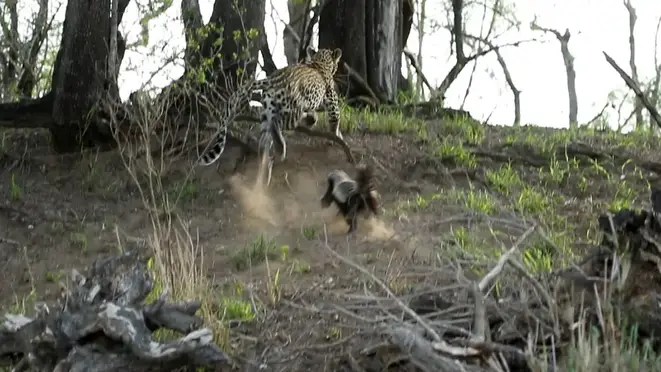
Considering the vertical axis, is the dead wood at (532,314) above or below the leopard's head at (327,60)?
below

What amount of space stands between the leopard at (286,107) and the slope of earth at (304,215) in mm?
219

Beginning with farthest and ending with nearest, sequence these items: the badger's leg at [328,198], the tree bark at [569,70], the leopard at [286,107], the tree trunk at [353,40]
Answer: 1. the tree bark at [569,70]
2. the tree trunk at [353,40]
3. the leopard at [286,107]
4. the badger's leg at [328,198]

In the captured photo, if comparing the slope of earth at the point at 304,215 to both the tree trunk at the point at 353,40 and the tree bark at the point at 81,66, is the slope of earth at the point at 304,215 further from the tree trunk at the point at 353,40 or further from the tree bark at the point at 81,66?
the tree trunk at the point at 353,40

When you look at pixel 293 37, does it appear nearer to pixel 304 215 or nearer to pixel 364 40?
pixel 364 40

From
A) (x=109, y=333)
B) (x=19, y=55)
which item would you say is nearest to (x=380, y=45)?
(x=19, y=55)

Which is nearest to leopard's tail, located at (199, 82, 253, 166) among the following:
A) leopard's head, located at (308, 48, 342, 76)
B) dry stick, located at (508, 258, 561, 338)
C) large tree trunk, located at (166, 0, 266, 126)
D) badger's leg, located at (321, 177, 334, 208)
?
large tree trunk, located at (166, 0, 266, 126)

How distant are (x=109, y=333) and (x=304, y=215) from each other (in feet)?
12.9

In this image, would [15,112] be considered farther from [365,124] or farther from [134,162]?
[365,124]

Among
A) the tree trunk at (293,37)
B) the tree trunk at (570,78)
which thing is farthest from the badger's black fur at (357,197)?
the tree trunk at (570,78)

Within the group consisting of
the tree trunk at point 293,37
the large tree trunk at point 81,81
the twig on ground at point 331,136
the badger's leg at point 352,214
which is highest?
the tree trunk at point 293,37

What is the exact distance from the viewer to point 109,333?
4.53 m

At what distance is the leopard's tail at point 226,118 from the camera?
9086 mm

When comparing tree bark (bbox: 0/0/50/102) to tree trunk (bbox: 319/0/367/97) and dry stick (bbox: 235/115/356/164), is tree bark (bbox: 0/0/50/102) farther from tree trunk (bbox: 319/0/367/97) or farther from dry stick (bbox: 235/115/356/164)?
tree trunk (bbox: 319/0/367/97)

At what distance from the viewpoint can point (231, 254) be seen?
7.20 meters
